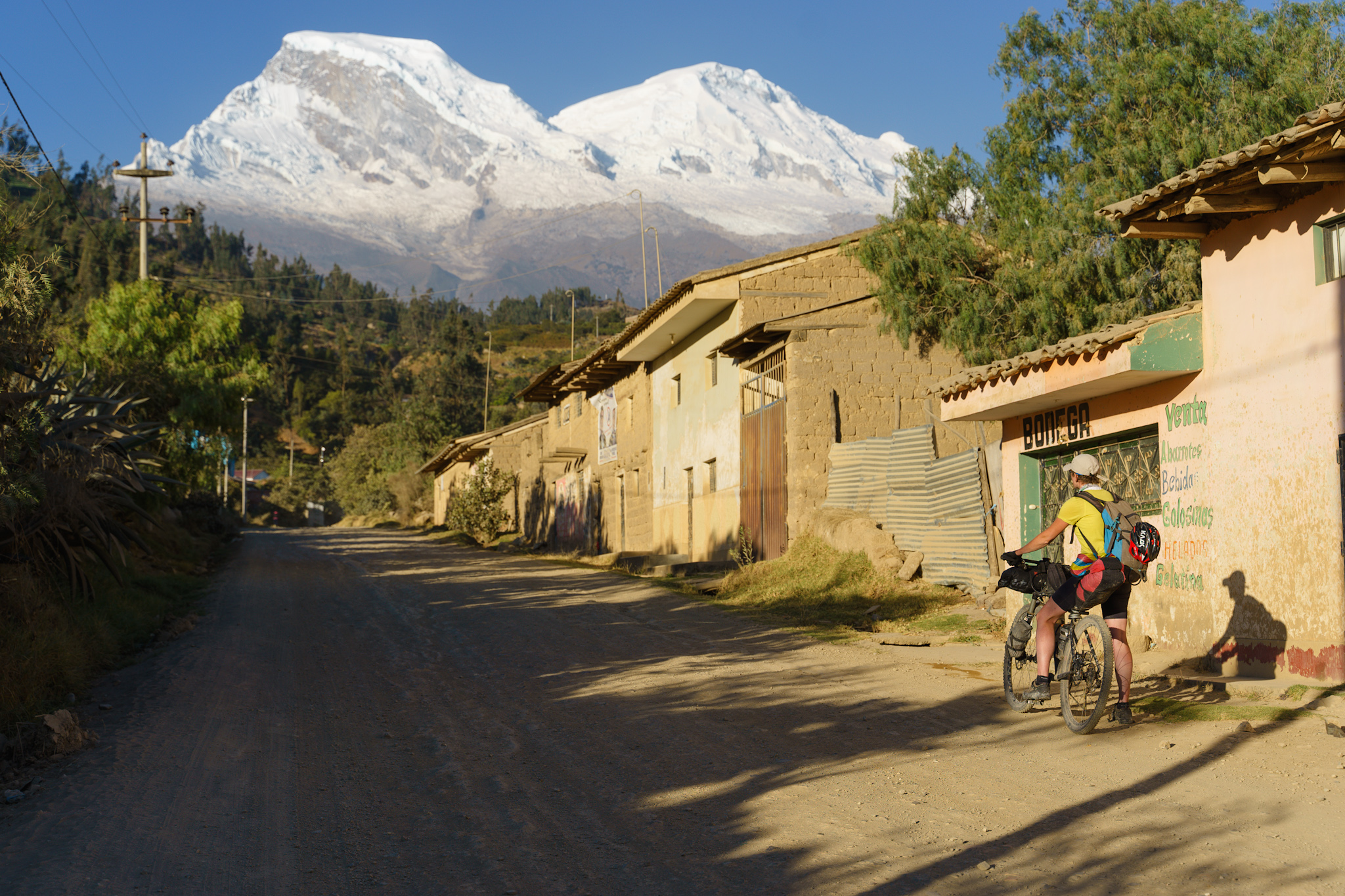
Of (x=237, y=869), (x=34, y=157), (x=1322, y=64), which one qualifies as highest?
(x=1322, y=64)

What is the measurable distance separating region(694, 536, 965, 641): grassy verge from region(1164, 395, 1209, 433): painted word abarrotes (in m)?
4.41

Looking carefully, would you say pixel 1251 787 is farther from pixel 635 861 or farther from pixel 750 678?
pixel 750 678

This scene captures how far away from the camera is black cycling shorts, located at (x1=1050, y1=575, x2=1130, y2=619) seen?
7180 mm

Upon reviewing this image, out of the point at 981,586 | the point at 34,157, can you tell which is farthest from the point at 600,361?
the point at 34,157

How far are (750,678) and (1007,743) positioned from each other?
3009 mm

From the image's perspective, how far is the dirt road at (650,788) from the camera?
4.53 m

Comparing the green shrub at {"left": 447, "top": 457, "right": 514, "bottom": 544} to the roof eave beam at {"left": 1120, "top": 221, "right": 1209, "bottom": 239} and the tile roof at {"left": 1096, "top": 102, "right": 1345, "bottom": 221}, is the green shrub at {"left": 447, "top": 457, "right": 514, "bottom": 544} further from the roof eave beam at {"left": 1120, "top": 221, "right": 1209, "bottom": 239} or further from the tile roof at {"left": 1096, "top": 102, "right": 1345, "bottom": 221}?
the tile roof at {"left": 1096, "top": 102, "right": 1345, "bottom": 221}

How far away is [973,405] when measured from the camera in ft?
38.6

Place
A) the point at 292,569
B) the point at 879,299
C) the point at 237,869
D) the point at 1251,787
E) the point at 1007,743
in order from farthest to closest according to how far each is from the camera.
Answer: the point at 292,569 → the point at 879,299 → the point at 1007,743 → the point at 1251,787 → the point at 237,869

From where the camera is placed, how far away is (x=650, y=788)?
5883 millimetres

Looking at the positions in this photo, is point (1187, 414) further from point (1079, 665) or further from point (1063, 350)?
point (1079, 665)

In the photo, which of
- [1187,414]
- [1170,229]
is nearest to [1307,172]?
[1170,229]

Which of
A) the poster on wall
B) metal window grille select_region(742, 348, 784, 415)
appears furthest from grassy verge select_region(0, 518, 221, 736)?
the poster on wall

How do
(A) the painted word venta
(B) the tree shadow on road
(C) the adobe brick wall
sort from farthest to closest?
(C) the adobe brick wall → (A) the painted word venta → (B) the tree shadow on road
